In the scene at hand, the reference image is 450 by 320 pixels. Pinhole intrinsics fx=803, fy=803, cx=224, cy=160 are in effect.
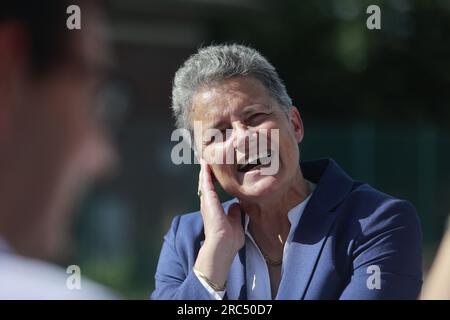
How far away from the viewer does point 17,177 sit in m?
1.13

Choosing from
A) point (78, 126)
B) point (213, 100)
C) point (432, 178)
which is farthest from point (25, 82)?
point (432, 178)

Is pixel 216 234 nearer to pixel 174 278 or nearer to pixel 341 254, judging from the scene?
pixel 174 278

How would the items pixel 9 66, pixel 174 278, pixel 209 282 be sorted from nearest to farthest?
pixel 9 66 < pixel 209 282 < pixel 174 278

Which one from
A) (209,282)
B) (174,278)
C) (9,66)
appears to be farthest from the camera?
→ (174,278)

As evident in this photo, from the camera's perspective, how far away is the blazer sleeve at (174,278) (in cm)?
210

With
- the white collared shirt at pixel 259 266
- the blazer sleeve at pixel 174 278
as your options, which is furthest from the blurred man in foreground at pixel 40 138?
the white collared shirt at pixel 259 266

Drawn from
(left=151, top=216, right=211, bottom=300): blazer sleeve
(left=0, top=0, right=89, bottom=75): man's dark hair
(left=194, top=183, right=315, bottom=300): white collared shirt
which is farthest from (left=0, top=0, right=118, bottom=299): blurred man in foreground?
(left=194, top=183, right=315, bottom=300): white collared shirt

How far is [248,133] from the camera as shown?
2121mm

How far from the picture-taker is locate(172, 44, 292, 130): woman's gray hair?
83.0 inches

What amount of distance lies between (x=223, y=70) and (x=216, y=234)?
435 mm

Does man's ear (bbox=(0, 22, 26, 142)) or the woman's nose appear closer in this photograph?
man's ear (bbox=(0, 22, 26, 142))

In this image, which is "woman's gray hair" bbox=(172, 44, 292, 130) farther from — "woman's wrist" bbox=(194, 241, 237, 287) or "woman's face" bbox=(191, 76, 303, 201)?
"woman's wrist" bbox=(194, 241, 237, 287)

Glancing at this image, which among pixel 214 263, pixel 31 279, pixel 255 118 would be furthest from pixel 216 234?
pixel 31 279

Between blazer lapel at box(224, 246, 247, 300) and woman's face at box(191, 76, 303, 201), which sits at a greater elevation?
woman's face at box(191, 76, 303, 201)
